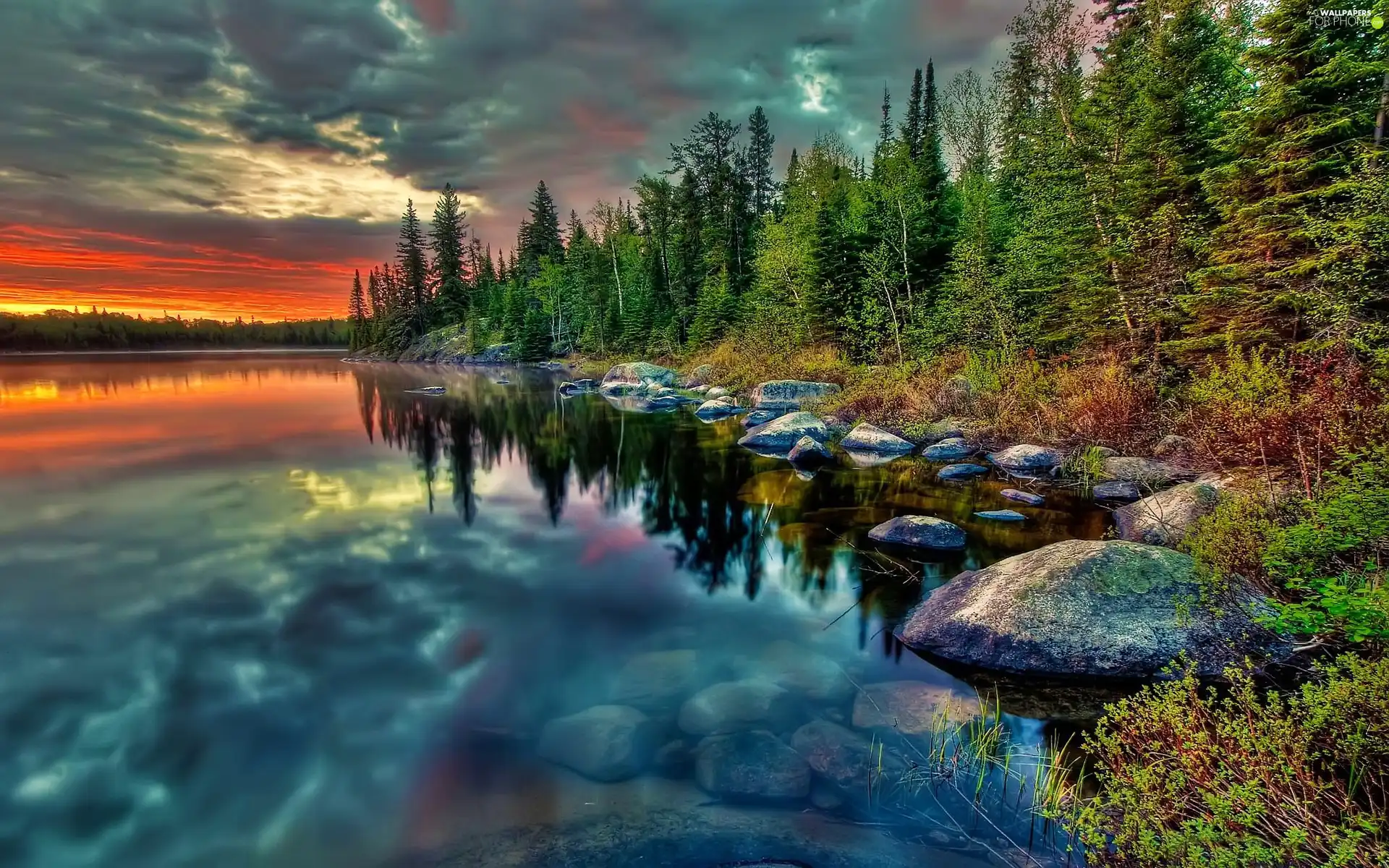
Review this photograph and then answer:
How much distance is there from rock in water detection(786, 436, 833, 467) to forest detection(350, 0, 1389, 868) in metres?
3.74

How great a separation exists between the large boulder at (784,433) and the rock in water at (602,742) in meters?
12.7

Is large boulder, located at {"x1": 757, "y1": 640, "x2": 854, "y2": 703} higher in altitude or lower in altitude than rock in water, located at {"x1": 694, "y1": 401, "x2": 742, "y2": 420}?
lower

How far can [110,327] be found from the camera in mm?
118875

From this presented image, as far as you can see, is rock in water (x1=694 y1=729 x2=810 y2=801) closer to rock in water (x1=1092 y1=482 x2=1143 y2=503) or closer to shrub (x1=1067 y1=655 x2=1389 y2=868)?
shrub (x1=1067 y1=655 x2=1389 y2=868)

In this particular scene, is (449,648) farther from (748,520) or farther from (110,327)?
(110,327)

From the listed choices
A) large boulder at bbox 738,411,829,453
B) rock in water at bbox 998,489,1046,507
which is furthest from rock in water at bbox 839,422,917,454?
rock in water at bbox 998,489,1046,507

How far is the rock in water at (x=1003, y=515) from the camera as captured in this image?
10.5m

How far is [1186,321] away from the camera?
1399cm

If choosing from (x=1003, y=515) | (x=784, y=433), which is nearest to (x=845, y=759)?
(x=1003, y=515)

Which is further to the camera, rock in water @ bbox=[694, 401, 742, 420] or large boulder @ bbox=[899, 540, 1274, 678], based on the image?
rock in water @ bbox=[694, 401, 742, 420]

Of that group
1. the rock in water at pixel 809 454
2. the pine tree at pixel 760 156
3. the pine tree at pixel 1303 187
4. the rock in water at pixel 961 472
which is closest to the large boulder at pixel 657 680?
the rock in water at pixel 961 472

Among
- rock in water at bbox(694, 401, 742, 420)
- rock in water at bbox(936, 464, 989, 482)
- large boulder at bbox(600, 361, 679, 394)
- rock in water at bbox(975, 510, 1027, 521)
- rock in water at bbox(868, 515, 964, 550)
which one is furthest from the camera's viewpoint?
large boulder at bbox(600, 361, 679, 394)

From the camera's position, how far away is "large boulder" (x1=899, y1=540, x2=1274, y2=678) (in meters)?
5.46

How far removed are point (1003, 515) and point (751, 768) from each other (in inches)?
315
